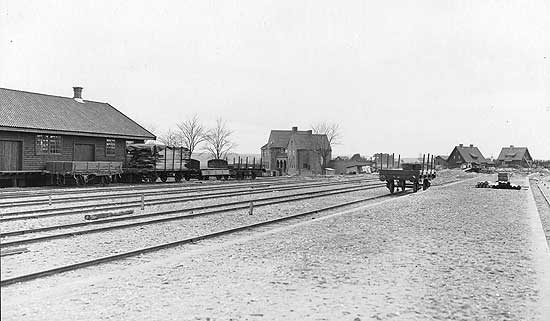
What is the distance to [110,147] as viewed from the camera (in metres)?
38.1

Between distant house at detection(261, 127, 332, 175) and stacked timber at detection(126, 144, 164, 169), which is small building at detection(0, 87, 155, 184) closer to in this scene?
stacked timber at detection(126, 144, 164, 169)

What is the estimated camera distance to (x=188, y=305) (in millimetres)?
6266

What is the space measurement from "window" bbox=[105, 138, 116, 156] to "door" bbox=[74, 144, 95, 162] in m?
1.12

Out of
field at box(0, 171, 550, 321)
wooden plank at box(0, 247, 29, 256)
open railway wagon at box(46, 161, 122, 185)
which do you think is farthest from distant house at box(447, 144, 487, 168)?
wooden plank at box(0, 247, 29, 256)

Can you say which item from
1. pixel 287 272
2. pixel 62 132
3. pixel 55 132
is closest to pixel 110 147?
pixel 62 132

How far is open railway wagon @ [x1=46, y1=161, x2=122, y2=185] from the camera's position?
31.3 metres

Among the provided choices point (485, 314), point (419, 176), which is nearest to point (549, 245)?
point (485, 314)

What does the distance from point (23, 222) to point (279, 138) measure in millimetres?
85509

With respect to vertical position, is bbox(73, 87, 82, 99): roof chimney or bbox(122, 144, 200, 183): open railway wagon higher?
bbox(73, 87, 82, 99): roof chimney

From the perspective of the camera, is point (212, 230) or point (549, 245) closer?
point (549, 245)

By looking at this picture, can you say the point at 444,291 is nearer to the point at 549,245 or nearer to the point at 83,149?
the point at 549,245

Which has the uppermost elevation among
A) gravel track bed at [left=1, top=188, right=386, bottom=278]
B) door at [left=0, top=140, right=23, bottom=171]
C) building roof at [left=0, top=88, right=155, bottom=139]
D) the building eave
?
building roof at [left=0, top=88, right=155, bottom=139]

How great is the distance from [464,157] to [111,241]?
141m

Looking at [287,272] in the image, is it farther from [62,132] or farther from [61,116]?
[61,116]
